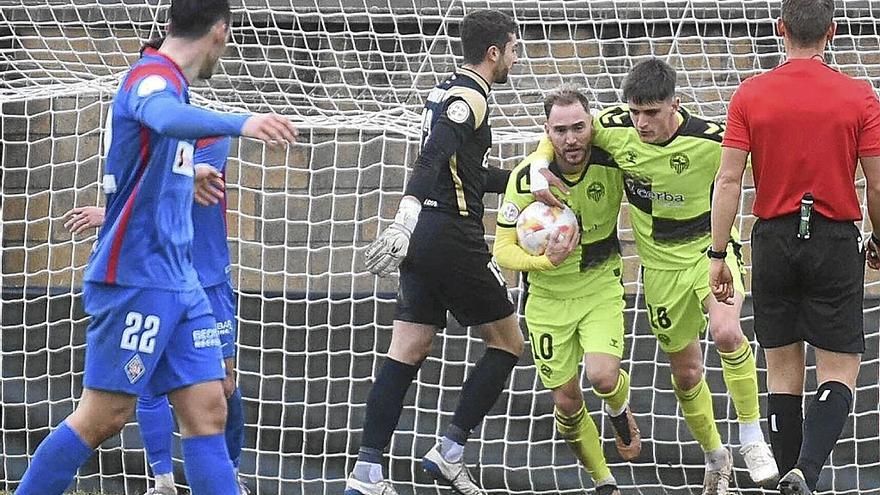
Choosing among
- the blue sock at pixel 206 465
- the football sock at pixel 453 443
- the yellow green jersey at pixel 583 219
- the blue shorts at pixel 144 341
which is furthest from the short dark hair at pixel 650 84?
the blue sock at pixel 206 465

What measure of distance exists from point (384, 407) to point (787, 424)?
5.36ft

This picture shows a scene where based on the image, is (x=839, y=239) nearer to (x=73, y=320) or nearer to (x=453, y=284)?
(x=453, y=284)

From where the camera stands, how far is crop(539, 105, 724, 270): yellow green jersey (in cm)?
547

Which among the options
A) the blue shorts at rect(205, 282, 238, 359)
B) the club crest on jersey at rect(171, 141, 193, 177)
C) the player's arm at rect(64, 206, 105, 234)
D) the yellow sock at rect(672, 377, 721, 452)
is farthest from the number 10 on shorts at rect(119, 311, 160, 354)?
the yellow sock at rect(672, 377, 721, 452)

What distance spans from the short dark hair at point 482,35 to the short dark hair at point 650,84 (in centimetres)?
54

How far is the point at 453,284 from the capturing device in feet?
18.1

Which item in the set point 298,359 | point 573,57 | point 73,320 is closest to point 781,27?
point 573,57

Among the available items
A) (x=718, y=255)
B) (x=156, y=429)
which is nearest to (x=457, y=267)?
(x=718, y=255)

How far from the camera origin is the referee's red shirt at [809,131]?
4.56 m

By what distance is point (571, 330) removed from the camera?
5.64 meters

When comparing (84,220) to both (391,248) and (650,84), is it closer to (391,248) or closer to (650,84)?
(391,248)

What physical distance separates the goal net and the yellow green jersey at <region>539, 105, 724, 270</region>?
1019 millimetres

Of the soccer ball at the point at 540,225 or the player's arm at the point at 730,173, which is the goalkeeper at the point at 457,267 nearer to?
the soccer ball at the point at 540,225

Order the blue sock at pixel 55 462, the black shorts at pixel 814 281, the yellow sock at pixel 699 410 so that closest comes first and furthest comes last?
the blue sock at pixel 55 462 < the black shorts at pixel 814 281 < the yellow sock at pixel 699 410
